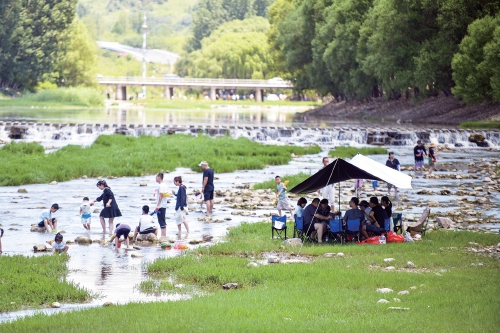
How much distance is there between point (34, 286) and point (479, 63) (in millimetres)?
60572

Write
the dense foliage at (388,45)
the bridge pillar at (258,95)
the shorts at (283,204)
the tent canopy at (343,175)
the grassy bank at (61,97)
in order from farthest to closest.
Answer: the bridge pillar at (258,95), the grassy bank at (61,97), the dense foliage at (388,45), the shorts at (283,204), the tent canopy at (343,175)

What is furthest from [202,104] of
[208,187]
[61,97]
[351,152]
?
[208,187]

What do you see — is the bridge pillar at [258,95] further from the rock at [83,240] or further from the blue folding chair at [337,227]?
the blue folding chair at [337,227]

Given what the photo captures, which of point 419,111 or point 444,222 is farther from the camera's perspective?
point 419,111

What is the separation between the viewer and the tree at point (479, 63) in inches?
2680

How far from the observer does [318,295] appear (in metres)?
16.2

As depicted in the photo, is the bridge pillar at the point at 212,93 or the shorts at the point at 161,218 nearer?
the shorts at the point at 161,218

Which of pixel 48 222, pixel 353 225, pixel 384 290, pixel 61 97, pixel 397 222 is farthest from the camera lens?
pixel 61 97

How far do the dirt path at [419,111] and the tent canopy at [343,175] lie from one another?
2156 inches

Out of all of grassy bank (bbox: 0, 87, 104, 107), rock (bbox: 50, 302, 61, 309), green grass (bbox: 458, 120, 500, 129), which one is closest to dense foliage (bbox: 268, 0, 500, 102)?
green grass (bbox: 458, 120, 500, 129)

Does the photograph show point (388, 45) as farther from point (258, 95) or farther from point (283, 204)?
point (258, 95)

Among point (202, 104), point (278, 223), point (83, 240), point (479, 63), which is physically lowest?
point (83, 240)

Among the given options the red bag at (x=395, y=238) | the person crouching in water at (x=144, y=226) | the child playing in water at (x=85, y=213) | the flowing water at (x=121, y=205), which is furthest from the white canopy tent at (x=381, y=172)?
the child playing in water at (x=85, y=213)

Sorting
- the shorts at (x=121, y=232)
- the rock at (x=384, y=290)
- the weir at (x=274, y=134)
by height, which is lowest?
the rock at (x=384, y=290)
